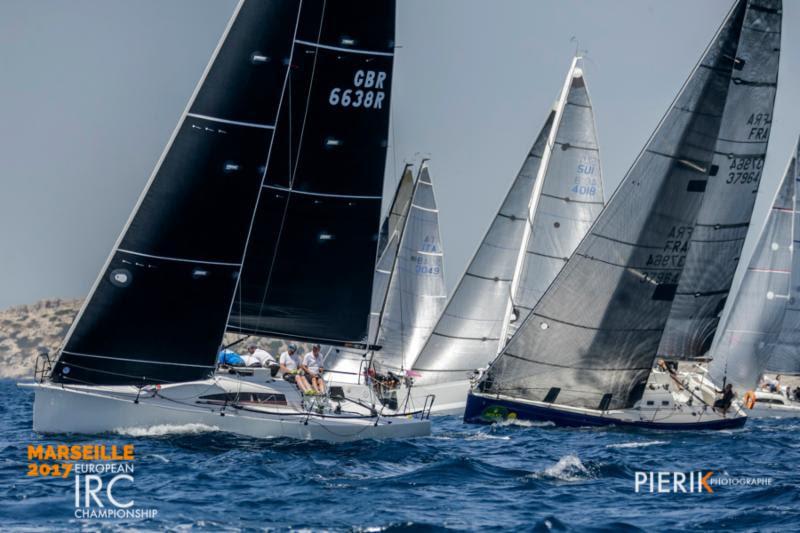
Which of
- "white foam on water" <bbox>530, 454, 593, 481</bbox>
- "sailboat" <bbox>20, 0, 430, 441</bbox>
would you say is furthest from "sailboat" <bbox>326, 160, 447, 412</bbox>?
"white foam on water" <bbox>530, 454, 593, 481</bbox>

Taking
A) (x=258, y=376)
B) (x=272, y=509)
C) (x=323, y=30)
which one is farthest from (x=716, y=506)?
(x=323, y=30)

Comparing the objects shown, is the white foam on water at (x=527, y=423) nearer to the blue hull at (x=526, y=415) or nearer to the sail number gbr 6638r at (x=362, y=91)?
the blue hull at (x=526, y=415)

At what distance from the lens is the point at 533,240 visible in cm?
3738

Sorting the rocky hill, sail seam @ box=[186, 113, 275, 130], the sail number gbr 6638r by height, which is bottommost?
the rocky hill

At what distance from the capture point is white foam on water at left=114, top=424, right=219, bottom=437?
66.9ft

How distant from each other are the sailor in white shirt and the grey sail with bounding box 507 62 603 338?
14.7 m

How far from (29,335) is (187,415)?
15246 cm

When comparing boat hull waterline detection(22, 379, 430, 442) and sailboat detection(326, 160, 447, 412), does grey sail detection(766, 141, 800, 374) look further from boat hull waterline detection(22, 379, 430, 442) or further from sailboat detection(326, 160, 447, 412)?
boat hull waterline detection(22, 379, 430, 442)

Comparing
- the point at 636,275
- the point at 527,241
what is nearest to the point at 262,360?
the point at 636,275

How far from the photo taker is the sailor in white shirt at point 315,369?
75.2ft

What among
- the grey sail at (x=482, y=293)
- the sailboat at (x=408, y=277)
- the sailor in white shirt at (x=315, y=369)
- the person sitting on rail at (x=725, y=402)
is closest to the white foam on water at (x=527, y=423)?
the person sitting on rail at (x=725, y=402)

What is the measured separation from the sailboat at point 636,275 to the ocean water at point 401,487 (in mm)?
4730

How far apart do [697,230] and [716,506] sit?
15.7m

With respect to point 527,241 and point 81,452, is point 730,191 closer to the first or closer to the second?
point 527,241
